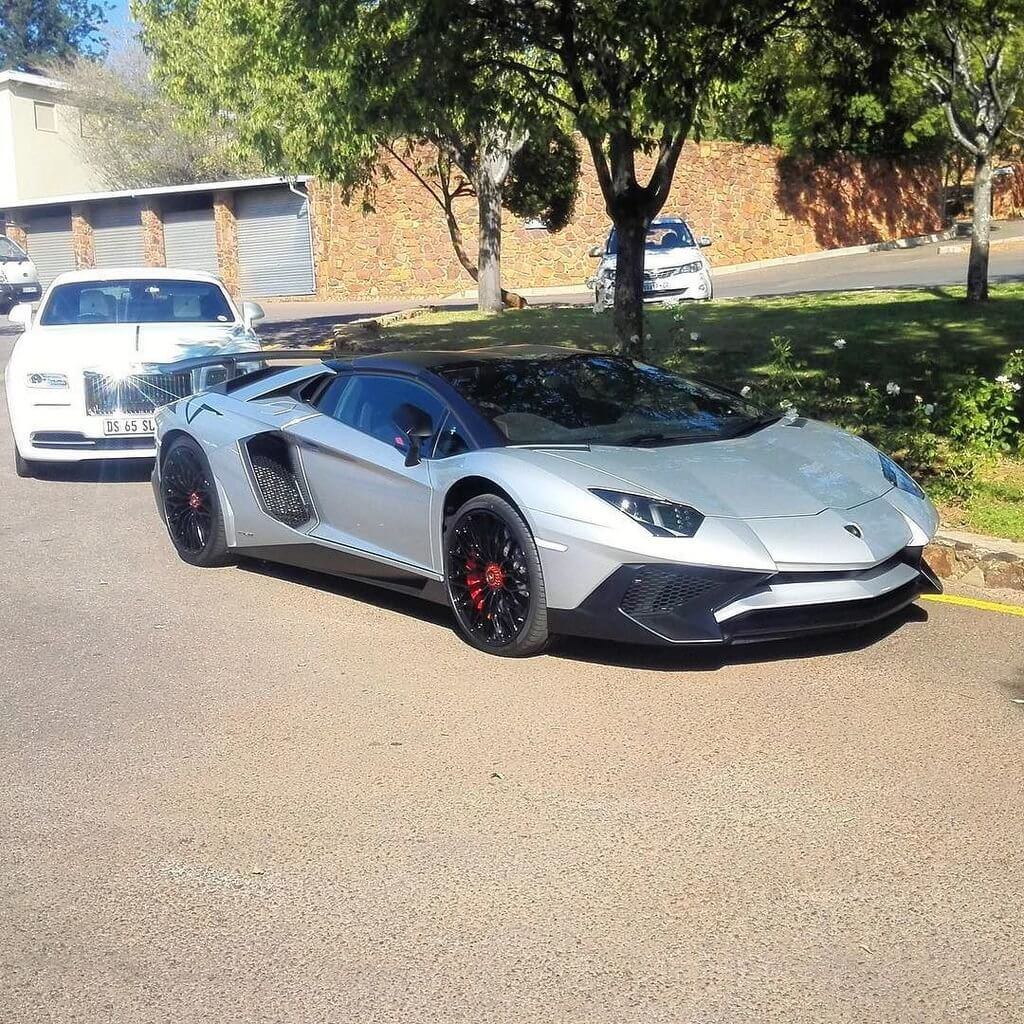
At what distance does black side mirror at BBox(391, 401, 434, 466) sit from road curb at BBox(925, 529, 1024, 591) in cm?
276

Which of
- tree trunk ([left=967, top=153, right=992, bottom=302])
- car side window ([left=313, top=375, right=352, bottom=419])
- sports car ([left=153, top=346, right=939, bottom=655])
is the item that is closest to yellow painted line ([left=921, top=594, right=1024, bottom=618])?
sports car ([left=153, top=346, right=939, bottom=655])

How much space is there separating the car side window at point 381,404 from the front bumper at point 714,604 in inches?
56.7

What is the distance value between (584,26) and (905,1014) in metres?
9.59

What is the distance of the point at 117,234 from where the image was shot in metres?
45.1

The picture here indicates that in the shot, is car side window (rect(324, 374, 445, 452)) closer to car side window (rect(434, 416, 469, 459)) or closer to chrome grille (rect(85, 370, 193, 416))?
car side window (rect(434, 416, 469, 459))

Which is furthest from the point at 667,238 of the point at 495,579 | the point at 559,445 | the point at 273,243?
the point at 495,579

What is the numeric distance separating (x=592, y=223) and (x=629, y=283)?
2502 cm

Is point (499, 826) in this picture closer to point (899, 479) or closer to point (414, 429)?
point (414, 429)

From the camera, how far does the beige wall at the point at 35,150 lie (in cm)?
5219

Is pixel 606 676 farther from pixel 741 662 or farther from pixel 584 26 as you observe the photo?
pixel 584 26

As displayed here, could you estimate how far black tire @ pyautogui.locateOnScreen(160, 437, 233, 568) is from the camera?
7.82 m

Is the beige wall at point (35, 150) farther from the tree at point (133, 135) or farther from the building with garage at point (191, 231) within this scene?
the building with garage at point (191, 231)

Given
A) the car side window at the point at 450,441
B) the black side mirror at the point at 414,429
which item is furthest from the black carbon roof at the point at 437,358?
the car side window at the point at 450,441

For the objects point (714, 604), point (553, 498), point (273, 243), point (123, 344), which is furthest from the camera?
point (273, 243)
